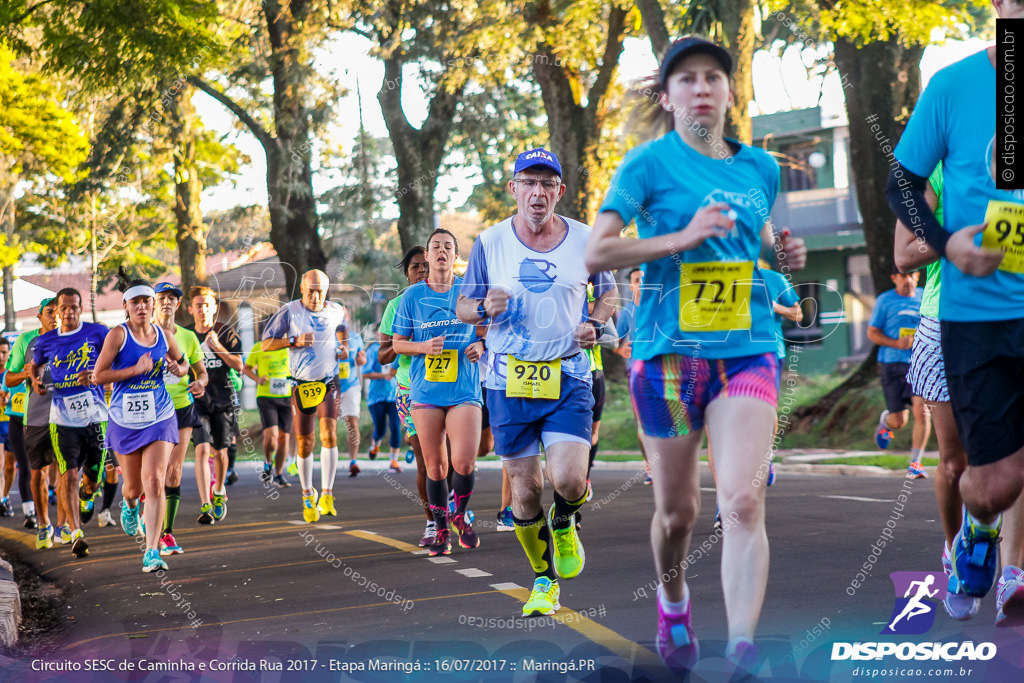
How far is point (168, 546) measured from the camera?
9.28 meters

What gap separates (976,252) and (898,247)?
0.35 m

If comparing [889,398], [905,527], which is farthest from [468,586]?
[889,398]

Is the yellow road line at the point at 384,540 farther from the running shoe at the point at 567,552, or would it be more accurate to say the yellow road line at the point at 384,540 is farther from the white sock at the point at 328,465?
the running shoe at the point at 567,552

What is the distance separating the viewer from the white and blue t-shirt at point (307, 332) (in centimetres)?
1085

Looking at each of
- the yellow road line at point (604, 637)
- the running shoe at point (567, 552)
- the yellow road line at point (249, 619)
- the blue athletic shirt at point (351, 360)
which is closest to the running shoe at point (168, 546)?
the yellow road line at point (249, 619)

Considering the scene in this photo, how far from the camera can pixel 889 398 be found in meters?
12.7

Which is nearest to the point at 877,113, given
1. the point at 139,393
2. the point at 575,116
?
the point at 575,116

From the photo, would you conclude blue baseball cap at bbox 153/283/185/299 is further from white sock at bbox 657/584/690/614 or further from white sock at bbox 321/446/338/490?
white sock at bbox 657/584/690/614

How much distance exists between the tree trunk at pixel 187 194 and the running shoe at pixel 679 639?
79.0 ft

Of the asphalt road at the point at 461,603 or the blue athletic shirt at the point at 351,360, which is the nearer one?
the asphalt road at the point at 461,603

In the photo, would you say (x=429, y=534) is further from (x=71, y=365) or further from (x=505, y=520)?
(x=71, y=365)

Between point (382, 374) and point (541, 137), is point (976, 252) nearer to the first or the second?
point (382, 374)

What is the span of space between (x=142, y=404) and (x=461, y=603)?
2965 mm

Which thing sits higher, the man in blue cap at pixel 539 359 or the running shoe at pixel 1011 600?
the man in blue cap at pixel 539 359
